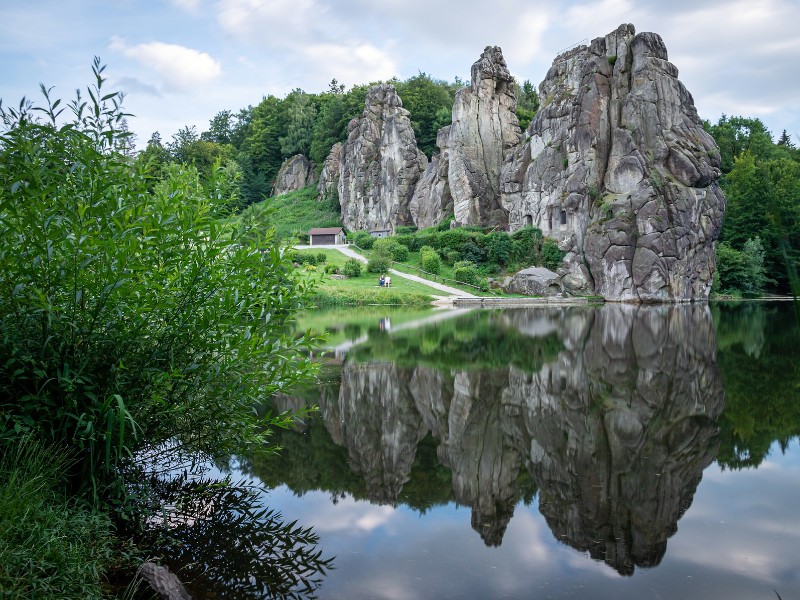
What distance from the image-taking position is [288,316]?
8.48 metres

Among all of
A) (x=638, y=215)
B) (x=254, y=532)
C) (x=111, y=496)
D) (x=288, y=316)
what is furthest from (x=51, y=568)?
(x=638, y=215)

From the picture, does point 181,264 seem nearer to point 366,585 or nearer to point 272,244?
point 272,244

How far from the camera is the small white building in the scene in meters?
81.9

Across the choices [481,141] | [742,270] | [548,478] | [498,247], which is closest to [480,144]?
[481,141]

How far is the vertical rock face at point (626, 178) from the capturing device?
57656 mm

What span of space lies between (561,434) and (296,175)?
96406mm

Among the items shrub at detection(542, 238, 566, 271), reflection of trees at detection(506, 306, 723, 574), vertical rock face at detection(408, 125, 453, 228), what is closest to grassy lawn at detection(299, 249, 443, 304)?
shrub at detection(542, 238, 566, 271)

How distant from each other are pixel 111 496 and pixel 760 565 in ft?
24.3

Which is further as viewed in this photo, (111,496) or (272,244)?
(272,244)

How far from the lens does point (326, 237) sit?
270 feet

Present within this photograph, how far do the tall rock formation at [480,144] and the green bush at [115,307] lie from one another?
6535 cm

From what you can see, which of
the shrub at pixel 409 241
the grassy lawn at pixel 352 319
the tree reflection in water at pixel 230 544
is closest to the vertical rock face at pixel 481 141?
the shrub at pixel 409 241

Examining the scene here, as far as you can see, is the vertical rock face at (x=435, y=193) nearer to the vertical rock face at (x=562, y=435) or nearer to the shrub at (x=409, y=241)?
the shrub at (x=409, y=241)

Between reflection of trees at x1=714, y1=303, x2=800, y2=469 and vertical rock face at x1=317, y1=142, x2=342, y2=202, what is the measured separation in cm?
7221
